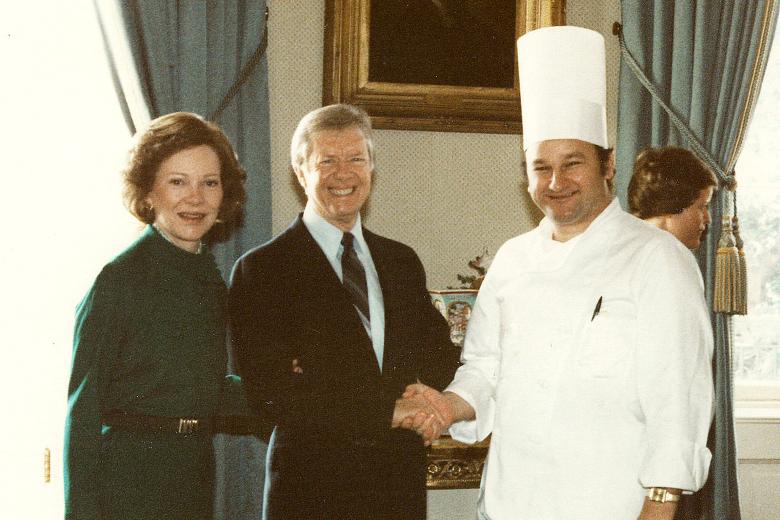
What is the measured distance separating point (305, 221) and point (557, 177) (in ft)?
2.09

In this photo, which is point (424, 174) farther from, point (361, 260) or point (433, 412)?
point (433, 412)

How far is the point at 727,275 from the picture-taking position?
3.17 metres

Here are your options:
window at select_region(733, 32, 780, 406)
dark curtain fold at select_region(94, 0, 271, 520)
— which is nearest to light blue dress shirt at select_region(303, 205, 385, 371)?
dark curtain fold at select_region(94, 0, 271, 520)

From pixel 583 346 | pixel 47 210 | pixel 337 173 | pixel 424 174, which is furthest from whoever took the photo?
pixel 424 174

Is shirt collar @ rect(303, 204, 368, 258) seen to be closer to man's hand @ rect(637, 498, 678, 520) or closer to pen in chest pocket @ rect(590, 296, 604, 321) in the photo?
pen in chest pocket @ rect(590, 296, 604, 321)

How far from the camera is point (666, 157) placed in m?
2.68

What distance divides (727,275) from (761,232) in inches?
24.0

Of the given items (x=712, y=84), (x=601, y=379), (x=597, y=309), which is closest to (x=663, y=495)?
(x=601, y=379)

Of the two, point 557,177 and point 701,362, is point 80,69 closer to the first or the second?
point 557,177

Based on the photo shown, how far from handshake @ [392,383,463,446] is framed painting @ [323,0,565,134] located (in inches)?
54.8

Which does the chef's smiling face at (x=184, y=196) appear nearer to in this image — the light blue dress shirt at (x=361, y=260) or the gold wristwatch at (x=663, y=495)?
the light blue dress shirt at (x=361, y=260)

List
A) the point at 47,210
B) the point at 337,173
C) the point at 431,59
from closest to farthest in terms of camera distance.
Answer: the point at 337,173
the point at 47,210
the point at 431,59

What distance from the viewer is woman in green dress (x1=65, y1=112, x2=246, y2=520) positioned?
170 centimetres

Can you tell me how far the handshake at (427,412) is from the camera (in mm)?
1941
